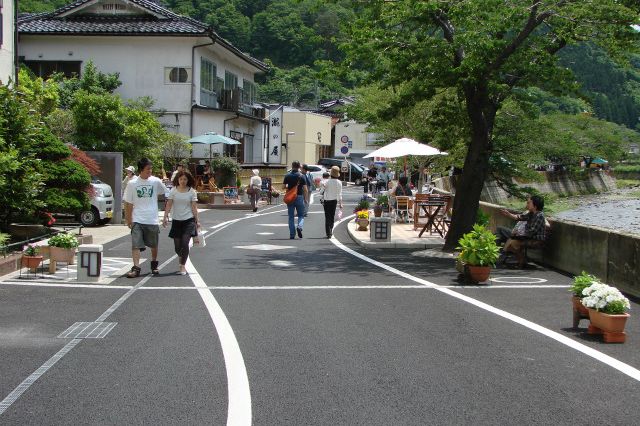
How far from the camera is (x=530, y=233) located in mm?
14602

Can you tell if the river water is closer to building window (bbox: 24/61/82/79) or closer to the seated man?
the seated man

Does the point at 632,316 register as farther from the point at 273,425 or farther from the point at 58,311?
the point at 58,311

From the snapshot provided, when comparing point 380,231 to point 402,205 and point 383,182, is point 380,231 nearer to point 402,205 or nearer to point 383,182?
point 402,205

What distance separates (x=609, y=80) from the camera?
102375 mm

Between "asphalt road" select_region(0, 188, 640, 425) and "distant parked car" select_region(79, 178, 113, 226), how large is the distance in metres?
10.1

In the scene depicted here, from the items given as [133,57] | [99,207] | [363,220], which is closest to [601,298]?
[363,220]

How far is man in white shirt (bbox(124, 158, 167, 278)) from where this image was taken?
12391mm

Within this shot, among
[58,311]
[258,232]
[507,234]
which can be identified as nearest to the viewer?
[58,311]

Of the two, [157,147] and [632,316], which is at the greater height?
[157,147]

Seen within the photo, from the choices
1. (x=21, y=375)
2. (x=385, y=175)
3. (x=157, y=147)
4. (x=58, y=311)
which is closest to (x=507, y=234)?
(x=58, y=311)

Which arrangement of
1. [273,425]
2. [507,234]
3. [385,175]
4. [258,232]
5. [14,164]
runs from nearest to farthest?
[273,425]
[14,164]
[507,234]
[258,232]
[385,175]

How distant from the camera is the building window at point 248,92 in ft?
164

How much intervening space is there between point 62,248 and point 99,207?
378 inches

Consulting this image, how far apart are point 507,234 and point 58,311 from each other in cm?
904
